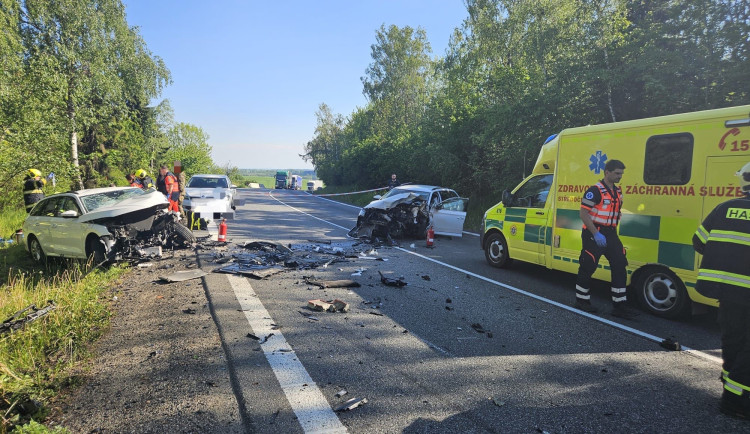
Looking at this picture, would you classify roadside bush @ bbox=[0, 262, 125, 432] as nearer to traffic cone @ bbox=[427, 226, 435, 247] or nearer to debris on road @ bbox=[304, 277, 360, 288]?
debris on road @ bbox=[304, 277, 360, 288]

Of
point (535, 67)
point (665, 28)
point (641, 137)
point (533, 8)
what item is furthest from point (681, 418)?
point (533, 8)

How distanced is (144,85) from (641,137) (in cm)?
2787

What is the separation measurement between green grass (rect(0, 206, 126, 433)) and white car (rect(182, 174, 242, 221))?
5.66 meters

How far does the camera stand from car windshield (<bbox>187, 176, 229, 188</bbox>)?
15.5 metres

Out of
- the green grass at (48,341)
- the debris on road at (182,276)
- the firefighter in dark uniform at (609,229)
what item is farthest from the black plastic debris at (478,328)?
the debris on road at (182,276)

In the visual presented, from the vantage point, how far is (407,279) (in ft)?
21.9

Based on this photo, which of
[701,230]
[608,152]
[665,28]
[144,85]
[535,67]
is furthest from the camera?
[144,85]

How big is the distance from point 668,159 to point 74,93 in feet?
72.0

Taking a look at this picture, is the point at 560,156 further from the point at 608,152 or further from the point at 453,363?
the point at 453,363

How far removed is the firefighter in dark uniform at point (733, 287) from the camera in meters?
2.83

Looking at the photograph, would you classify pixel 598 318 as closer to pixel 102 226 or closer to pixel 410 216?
pixel 410 216

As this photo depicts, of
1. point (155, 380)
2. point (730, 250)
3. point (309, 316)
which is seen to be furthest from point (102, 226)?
point (730, 250)

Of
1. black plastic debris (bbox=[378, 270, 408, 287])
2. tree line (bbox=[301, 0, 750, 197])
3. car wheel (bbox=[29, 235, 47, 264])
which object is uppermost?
tree line (bbox=[301, 0, 750, 197])

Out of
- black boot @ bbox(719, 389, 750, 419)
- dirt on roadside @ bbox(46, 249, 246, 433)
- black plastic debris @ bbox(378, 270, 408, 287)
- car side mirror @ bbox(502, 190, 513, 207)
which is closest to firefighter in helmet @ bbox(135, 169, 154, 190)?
dirt on roadside @ bbox(46, 249, 246, 433)
